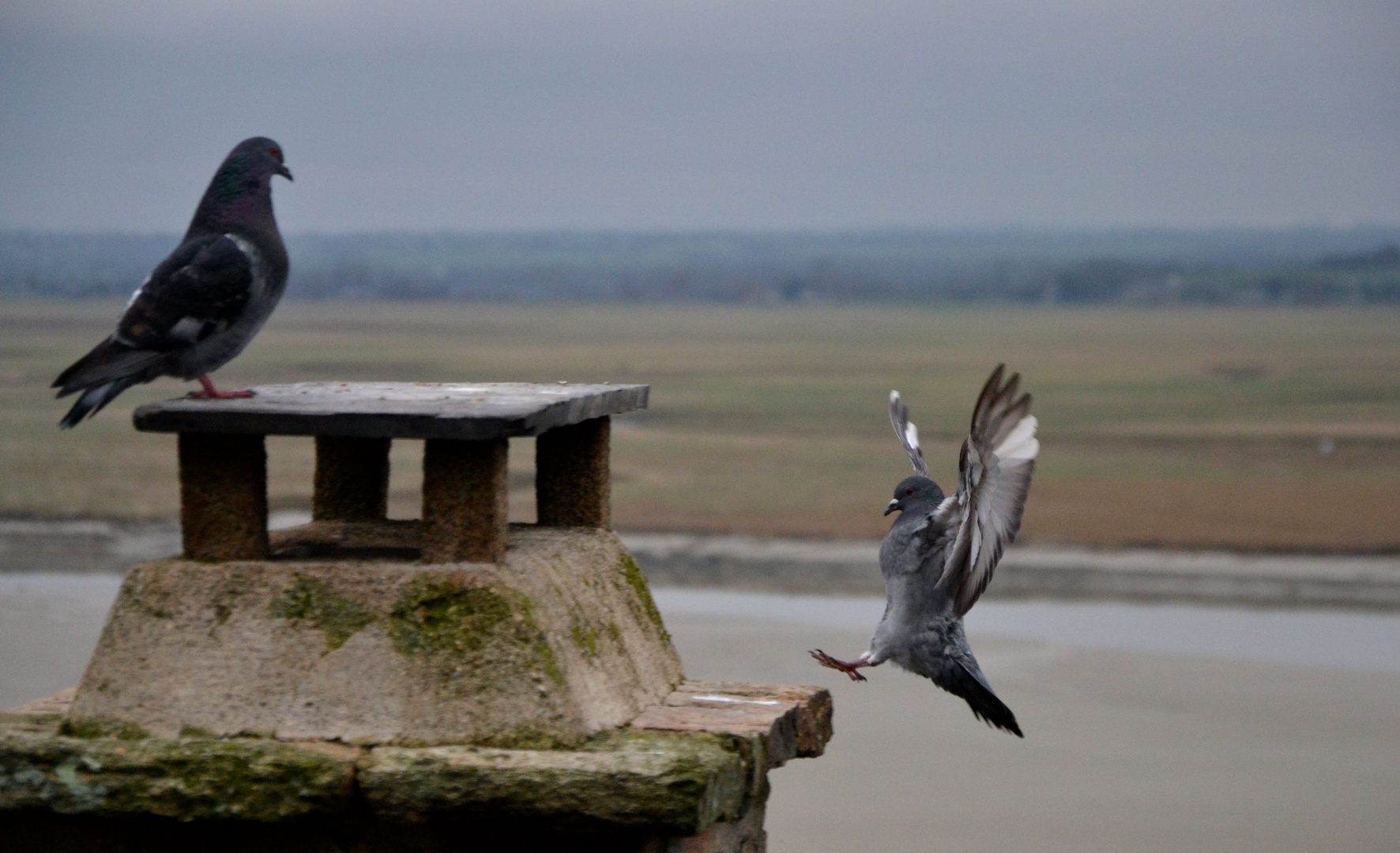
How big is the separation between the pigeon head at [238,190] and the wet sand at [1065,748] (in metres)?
4.87

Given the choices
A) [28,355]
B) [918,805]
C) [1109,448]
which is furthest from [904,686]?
[28,355]

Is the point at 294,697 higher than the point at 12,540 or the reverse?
higher

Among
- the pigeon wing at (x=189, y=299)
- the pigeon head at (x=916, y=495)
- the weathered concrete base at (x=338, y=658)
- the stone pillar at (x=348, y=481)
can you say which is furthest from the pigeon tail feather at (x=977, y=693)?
the pigeon wing at (x=189, y=299)

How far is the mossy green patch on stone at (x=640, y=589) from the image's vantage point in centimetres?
645

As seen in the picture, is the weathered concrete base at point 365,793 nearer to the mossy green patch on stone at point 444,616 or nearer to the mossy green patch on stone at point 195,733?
the mossy green patch on stone at point 195,733

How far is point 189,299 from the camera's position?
5660 mm

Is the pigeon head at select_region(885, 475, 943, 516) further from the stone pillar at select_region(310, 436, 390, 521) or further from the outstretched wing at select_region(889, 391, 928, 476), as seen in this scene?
the stone pillar at select_region(310, 436, 390, 521)

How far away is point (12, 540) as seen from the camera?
18.6 m

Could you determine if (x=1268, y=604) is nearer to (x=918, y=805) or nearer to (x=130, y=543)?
(x=918, y=805)

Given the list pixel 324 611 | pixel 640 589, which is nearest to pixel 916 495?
pixel 640 589

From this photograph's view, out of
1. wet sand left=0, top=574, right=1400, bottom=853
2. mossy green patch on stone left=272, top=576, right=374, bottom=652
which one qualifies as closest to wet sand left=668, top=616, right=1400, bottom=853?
wet sand left=0, top=574, right=1400, bottom=853

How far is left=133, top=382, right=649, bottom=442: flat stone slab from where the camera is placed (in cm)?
523

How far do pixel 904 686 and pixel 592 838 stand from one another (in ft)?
25.9

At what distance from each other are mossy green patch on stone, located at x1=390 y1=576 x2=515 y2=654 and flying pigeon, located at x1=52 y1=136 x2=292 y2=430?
0.92 m
